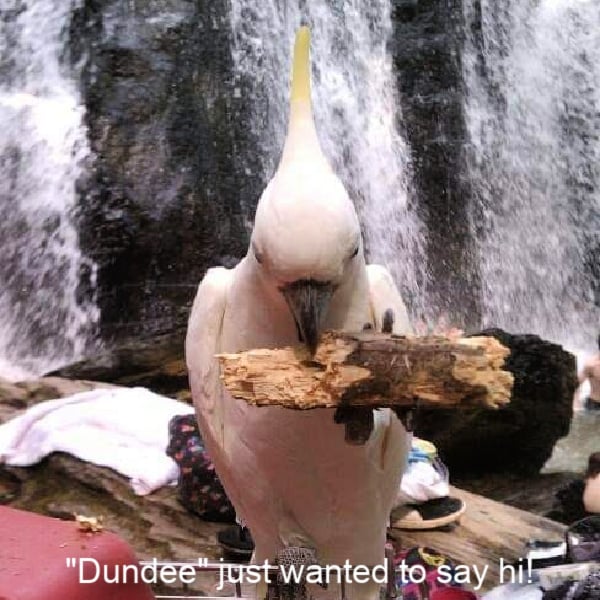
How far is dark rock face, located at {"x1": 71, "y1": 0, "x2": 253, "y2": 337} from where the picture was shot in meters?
3.46

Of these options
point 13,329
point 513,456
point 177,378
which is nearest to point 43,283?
point 13,329

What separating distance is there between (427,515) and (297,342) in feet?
4.84

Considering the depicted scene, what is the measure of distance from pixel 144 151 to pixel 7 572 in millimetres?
2637

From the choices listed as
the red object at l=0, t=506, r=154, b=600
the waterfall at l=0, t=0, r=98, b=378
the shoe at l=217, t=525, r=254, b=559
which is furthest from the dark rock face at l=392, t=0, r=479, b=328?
the red object at l=0, t=506, r=154, b=600

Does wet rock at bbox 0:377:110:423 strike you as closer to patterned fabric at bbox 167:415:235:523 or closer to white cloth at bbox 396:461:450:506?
patterned fabric at bbox 167:415:235:523

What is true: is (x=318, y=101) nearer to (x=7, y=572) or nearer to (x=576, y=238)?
(x=576, y=238)

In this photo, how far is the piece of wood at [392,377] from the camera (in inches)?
40.4

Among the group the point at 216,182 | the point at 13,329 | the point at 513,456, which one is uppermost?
the point at 216,182

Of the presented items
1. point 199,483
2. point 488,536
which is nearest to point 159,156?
point 199,483

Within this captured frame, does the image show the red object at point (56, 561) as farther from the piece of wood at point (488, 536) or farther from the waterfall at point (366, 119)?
the waterfall at point (366, 119)

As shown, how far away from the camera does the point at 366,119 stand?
3760mm

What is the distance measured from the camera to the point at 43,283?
3.41m

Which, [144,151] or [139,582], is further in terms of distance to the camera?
[144,151]

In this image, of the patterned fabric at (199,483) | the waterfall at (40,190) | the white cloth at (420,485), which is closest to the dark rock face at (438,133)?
the white cloth at (420,485)
